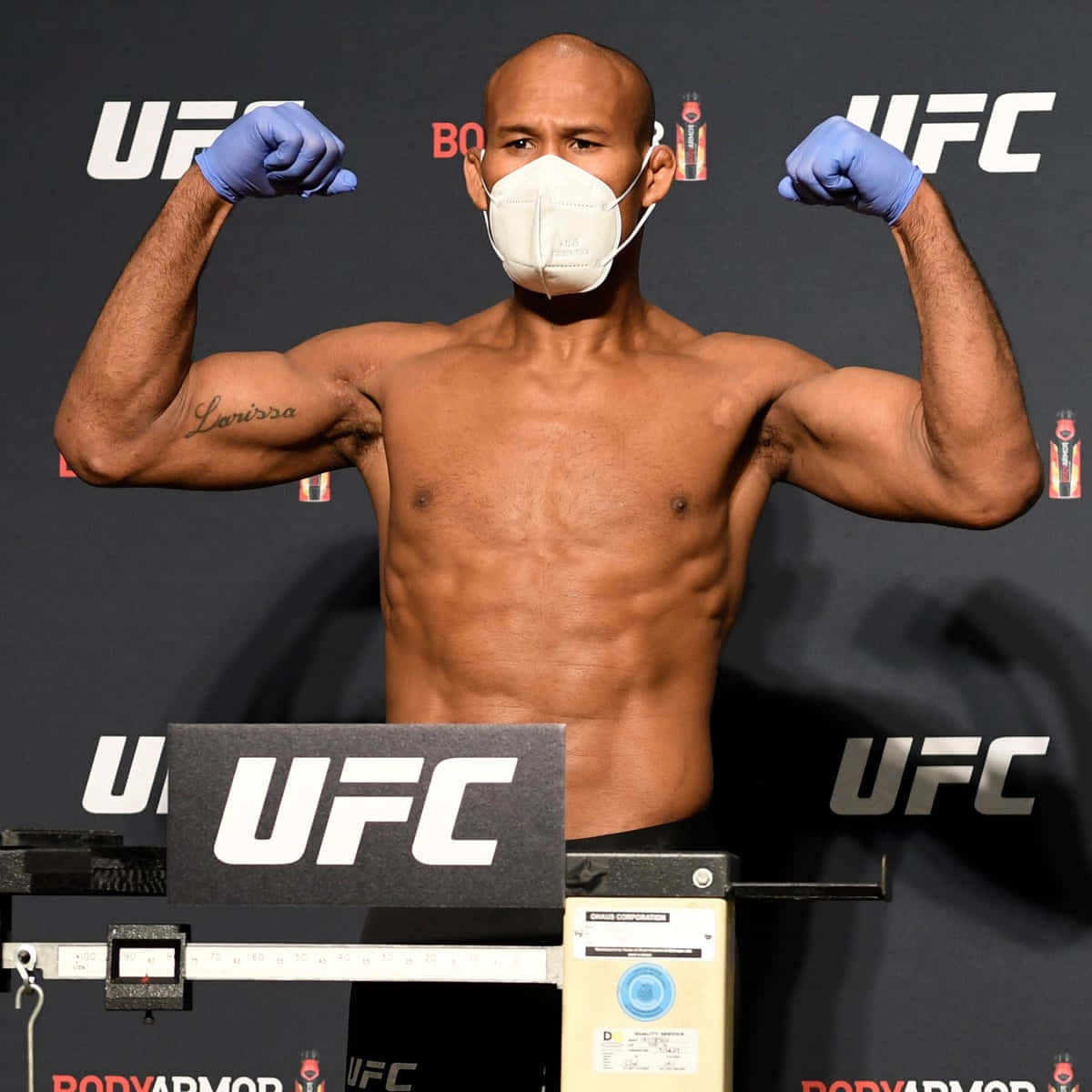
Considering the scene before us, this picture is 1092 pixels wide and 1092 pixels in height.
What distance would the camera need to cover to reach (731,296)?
283 cm

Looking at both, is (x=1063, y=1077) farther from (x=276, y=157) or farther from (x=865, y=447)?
(x=276, y=157)

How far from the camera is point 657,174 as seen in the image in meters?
2.26

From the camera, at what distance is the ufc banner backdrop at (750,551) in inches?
109

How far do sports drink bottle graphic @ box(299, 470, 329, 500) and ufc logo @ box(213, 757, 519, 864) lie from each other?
144cm

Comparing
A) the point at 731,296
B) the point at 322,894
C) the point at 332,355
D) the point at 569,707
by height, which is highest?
the point at 731,296

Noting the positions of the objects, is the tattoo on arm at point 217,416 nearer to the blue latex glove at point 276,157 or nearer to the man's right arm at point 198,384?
the man's right arm at point 198,384

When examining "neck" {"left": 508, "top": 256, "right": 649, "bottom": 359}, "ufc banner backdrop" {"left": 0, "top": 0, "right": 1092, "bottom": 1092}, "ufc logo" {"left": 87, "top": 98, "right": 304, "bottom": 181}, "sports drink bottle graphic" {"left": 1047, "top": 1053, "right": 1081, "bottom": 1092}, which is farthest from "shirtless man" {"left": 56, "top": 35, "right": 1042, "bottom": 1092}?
"sports drink bottle graphic" {"left": 1047, "top": 1053, "right": 1081, "bottom": 1092}

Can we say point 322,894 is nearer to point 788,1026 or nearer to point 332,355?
point 332,355

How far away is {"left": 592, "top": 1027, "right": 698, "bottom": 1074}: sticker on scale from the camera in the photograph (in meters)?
1.44

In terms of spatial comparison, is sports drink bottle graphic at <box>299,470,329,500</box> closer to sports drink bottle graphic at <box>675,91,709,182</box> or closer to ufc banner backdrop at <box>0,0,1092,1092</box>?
ufc banner backdrop at <box>0,0,1092,1092</box>

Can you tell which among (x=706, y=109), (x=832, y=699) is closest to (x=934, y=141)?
(x=706, y=109)

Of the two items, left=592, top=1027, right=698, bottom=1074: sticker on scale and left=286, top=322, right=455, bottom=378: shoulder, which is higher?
left=286, top=322, right=455, bottom=378: shoulder

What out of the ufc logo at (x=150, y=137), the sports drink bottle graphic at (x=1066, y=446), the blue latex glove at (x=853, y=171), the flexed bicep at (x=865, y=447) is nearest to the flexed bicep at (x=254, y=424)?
the flexed bicep at (x=865, y=447)

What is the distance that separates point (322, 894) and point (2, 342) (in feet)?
5.52
